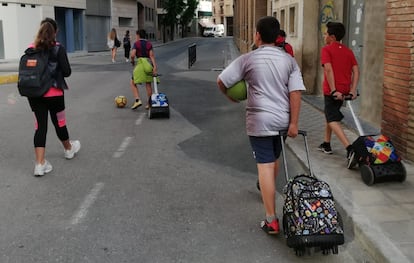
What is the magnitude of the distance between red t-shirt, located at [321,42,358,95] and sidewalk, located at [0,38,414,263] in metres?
0.98

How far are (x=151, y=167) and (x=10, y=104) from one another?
7.28m

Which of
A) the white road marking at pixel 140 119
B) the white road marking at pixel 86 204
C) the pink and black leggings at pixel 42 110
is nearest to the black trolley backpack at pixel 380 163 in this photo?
the white road marking at pixel 86 204

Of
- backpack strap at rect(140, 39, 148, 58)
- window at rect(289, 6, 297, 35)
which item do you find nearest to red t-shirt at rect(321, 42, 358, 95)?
backpack strap at rect(140, 39, 148, 58)

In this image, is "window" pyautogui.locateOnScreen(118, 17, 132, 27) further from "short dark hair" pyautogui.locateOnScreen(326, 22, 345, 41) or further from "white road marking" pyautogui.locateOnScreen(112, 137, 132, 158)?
"short dark hair" pyautogui.locateOnScreen(326, 22, 345, 41)

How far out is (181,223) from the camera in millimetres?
4723

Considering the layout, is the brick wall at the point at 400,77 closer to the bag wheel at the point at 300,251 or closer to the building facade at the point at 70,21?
the bag wheel at the point at 300,251

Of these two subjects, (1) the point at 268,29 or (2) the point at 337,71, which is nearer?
(1) the point at 268,29

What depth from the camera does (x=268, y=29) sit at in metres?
4.18

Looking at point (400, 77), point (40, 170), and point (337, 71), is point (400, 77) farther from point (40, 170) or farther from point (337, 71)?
point (40, 170)

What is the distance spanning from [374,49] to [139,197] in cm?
543

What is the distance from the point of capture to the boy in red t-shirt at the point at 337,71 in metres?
6.26

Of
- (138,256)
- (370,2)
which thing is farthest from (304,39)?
(138,256)

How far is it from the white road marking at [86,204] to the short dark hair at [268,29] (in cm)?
231

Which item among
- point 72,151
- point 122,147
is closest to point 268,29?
point 72,151
